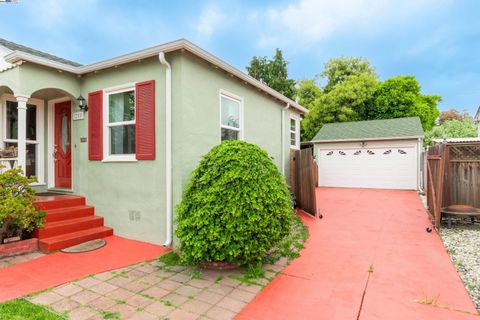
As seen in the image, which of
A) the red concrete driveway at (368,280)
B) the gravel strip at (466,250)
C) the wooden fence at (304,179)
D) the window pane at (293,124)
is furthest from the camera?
the window pane at (293,124)

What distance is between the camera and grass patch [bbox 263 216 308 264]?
4.51 metres

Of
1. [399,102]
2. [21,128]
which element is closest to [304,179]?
[21,128]

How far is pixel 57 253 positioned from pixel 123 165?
189cm

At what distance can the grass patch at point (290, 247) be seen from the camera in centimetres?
451

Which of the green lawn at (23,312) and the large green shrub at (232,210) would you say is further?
the large green shrub at (232,210)

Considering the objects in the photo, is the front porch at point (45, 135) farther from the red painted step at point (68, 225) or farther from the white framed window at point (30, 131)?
the red painted step at point (68, 225)

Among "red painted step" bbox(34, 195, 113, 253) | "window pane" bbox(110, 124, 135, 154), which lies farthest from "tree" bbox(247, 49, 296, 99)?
"red painted step" bbox(34, 195, 113, 253)

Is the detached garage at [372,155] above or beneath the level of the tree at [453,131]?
beneath

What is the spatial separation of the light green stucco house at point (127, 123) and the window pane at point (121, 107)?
0.02 metres

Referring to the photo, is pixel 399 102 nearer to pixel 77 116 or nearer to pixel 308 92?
pixel 308 92

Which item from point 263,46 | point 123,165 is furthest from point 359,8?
point 263,46

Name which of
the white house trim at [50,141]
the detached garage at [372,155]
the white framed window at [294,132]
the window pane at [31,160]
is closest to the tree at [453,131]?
the detached garage at [372,155]

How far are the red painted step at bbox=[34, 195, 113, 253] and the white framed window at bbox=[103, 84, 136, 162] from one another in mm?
1194

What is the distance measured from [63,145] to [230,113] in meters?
4.37
